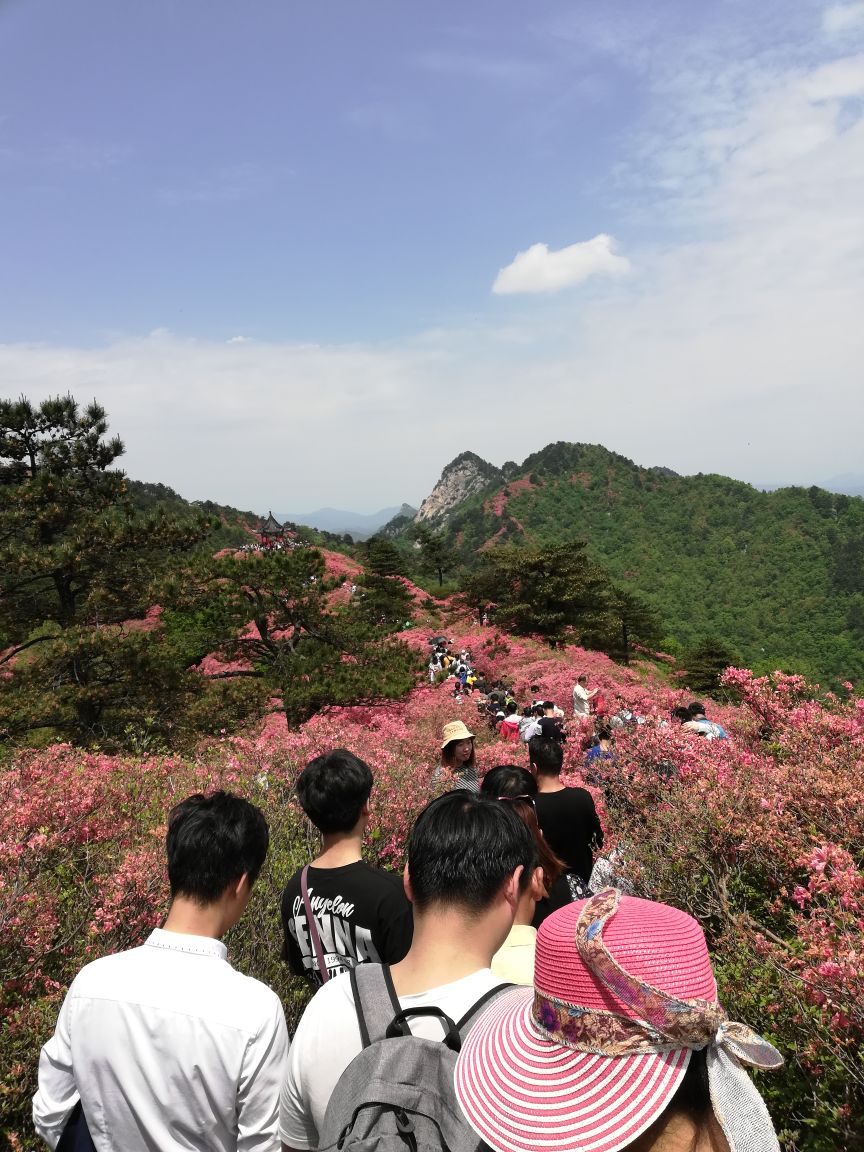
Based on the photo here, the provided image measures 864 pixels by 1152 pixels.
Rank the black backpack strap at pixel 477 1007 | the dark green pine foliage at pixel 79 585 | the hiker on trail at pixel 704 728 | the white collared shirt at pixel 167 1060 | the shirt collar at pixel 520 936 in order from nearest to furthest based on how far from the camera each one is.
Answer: the black backpack strap at pixel 477 1007, the white collared shirt at pixel 167 1060, the shirt collar at pixel 520 936, the hiker on trail at pixel 704 728, the dark green pine foliage at pixel 79 585

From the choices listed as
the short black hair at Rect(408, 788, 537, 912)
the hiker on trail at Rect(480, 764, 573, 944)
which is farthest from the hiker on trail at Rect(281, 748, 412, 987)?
the short black hair at Rect(408, 788, 537, 912)

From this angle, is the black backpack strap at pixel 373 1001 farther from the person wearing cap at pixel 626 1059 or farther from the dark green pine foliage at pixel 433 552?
the dark green pine foliage at pixel 433 552

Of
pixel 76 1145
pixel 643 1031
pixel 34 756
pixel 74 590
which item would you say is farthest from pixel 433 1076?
pixel 74 590

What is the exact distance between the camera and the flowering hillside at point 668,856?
2.15 metres

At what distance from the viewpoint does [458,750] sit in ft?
14.3

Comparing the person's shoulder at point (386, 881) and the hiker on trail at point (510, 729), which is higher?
the person's shoulder at point (386, 881)

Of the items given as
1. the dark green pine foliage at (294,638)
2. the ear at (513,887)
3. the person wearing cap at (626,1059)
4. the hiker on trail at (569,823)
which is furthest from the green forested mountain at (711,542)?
the person wearing cap at (626,1059)

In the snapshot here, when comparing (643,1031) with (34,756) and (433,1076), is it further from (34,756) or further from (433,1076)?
(34,756)

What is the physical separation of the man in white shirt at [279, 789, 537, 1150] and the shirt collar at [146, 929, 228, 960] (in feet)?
1.27

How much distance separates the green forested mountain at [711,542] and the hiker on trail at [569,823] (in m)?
31.3

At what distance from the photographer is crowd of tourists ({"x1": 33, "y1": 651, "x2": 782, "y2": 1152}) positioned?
1.08 meters

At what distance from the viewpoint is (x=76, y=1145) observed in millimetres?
1651

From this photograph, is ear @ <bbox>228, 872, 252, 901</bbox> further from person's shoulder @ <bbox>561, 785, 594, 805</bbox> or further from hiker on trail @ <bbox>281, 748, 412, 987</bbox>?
person's shoulder @ <bbox>561, 785, 594, 805</bbox>

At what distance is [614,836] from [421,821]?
3.02 m
